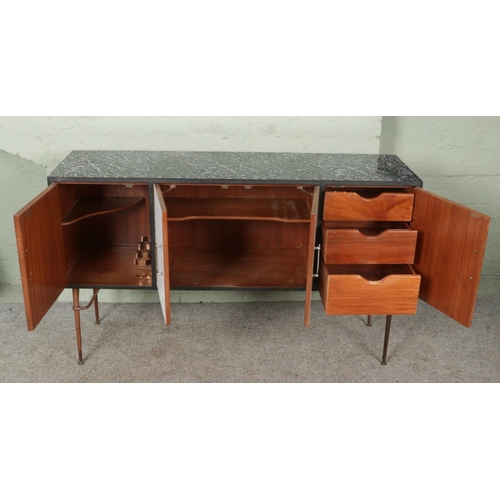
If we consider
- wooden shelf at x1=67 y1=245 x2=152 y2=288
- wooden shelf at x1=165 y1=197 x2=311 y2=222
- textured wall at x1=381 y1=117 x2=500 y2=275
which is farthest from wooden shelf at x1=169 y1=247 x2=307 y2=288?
textured wall at x1=381 y1=117 x2=500 y2=275

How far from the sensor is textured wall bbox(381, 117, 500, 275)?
2.71 metres

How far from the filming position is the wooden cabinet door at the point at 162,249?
6.43 feet

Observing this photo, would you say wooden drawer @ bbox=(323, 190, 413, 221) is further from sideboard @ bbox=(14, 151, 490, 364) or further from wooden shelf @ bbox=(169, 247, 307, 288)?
wooden shelf @ bbox=(169, 247, 307, 288)

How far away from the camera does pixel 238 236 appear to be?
2.60 m

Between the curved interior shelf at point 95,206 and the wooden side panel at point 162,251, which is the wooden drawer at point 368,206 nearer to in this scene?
the wooden side panel at point 162,251

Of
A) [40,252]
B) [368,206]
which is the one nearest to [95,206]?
[40,252]

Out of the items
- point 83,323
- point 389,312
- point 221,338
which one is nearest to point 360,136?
point 389,312

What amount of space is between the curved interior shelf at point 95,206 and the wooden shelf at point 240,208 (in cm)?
18

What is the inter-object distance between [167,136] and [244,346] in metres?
0.95

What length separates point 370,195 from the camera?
2336mm

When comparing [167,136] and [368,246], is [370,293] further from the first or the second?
[167,136]

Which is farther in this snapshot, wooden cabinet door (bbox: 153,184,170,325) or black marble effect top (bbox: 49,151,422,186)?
black marble effect top (bbox: 49,151,422,186)

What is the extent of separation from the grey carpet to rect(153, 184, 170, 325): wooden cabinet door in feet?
1.36

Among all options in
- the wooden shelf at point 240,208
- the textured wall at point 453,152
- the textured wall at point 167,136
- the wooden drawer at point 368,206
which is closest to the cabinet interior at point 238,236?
the wooden shelf at point 240,208
